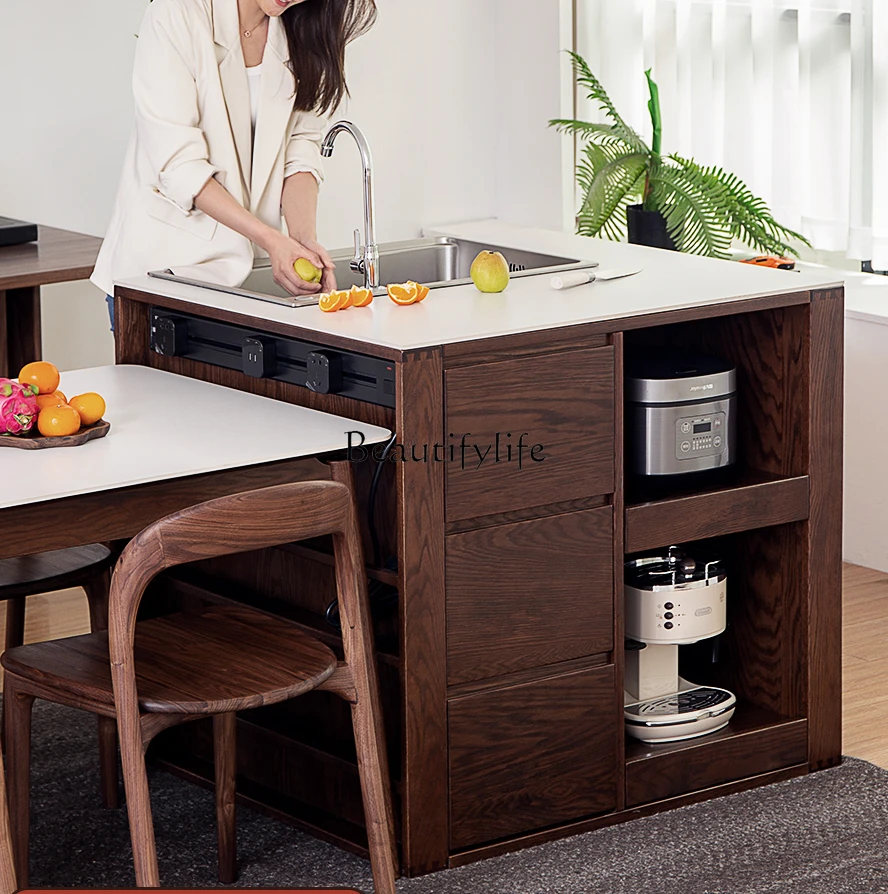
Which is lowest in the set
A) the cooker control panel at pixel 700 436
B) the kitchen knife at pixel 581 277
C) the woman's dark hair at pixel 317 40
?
the cooker control panel at pixel 700 436

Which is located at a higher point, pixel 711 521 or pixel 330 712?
pixel 711 521

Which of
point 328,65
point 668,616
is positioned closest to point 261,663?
point 668,616

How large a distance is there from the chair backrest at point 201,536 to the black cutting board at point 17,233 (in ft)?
6.62

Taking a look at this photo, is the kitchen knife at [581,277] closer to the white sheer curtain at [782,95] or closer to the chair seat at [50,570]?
the chair seat at [50,570]

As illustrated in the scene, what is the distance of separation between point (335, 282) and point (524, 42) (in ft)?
7.47

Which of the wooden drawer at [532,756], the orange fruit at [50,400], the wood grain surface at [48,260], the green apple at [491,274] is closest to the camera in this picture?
the orange fruit at [50,400]

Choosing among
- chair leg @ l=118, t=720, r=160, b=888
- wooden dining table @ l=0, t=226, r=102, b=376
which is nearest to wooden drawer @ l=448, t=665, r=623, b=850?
chair leg @ l=118, t=720, r=160, b=888

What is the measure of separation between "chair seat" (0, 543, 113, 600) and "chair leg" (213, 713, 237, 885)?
35cm

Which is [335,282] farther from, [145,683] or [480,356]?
[145,683]

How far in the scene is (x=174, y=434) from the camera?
2383 mm

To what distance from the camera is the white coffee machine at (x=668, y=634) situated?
2787mm

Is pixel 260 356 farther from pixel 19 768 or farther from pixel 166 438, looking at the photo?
pixel 19 768

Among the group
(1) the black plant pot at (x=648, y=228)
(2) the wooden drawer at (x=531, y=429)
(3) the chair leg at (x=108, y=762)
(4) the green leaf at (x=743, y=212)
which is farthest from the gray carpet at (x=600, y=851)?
(1) the black plant pot at (x=648, y=228)

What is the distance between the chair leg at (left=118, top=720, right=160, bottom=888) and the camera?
1991mm
